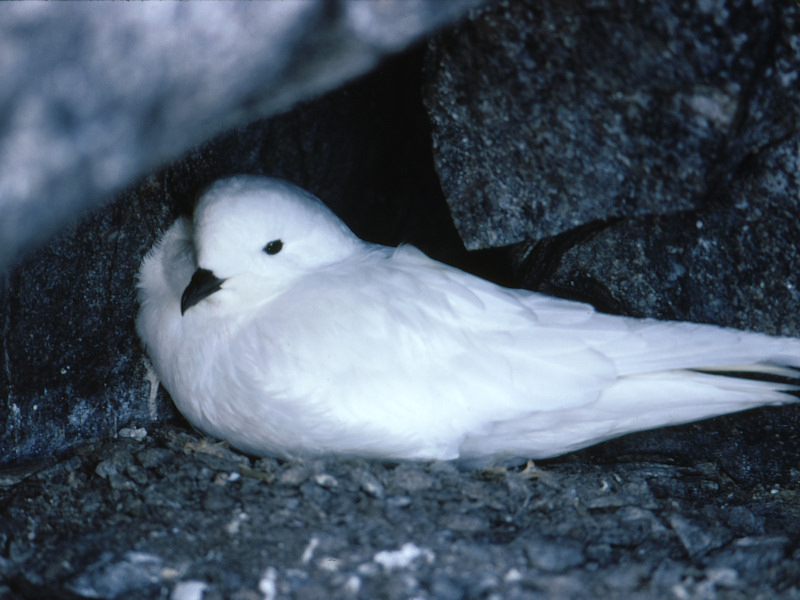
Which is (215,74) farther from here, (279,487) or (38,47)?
(279,487)

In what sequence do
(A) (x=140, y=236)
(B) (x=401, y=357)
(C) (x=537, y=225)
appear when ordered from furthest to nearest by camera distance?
1. (A) (x=140, y=236)
2. (C) (x=537, y=225)
3. (B) (x=401, y=357)

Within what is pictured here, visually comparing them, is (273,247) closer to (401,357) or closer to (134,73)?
(401,357)

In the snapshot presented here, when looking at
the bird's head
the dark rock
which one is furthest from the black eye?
the dark rock

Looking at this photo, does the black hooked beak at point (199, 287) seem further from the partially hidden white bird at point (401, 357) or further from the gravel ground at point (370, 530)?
the gravel ground at point (370, 530)

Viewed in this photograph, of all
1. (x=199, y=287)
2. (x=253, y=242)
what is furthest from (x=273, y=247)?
(x=199, y=287)

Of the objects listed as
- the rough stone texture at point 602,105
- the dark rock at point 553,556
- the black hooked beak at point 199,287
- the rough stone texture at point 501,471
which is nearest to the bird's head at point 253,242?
the black hooked beak at point 199,287

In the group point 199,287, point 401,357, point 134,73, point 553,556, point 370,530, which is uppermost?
point 134,73
